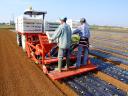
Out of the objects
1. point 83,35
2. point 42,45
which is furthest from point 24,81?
point 83,35

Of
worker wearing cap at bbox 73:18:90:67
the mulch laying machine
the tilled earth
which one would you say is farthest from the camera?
worker wearing cap at bbox 73:18:90:67

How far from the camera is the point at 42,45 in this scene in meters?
6.82

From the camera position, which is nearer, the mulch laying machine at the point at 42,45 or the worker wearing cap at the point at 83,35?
the mulch laying machine at the point at 42,45

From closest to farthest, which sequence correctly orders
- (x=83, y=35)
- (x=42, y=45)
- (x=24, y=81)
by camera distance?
(x=24, y=81) < (x=83, y=35) < (x=42, y=45)

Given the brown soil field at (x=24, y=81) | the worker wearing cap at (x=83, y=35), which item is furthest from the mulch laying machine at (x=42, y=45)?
the worker wearing cap at (x=83, y=35)

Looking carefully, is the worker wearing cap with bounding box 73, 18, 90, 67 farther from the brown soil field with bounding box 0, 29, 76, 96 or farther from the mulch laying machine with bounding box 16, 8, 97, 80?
the brown soil field with bounding box 0, 29, 76, 96

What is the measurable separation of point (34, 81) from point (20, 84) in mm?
454

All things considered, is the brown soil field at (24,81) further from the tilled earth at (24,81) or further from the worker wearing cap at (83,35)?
the worker wearing cap at (83,35)

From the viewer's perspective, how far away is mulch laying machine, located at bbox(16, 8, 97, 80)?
629cm

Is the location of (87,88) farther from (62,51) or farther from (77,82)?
(62,51)

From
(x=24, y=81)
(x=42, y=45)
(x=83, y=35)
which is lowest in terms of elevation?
(x=24, y=81)

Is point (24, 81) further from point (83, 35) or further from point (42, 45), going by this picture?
point (83, 35)

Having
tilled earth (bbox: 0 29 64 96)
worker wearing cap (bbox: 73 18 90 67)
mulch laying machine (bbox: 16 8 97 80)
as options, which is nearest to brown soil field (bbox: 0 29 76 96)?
tilled earth (bbox: 0 29 64 96)

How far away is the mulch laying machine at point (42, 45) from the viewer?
20.6ft
